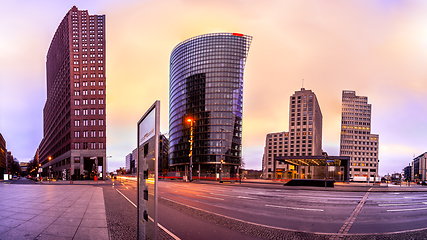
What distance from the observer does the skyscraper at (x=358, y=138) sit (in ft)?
502

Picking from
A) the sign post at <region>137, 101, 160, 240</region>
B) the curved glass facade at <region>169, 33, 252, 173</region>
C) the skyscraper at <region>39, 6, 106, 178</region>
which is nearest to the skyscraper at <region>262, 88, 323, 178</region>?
the curved glass facade at <region>169, 33, 252, 173</region>

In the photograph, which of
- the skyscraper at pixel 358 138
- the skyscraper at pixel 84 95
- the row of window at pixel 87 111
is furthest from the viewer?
the skyscraper at pixel 358 138

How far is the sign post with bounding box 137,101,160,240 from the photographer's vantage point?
4445mm

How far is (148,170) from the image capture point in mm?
5098

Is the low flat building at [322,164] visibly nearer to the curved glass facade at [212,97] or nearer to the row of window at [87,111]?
the curved glass facade at [212,97]

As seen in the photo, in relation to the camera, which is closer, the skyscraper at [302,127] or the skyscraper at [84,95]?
the skyscraper at [84,95]

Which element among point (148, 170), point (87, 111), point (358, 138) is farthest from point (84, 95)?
point (358, 138)

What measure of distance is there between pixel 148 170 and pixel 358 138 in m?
181

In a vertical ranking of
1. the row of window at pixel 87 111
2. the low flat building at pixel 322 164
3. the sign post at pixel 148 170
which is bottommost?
the low flat building at pixel 322 164

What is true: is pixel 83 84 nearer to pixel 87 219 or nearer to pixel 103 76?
pixel 103 76

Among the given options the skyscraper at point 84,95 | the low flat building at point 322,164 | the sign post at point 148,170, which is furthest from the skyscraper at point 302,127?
the sign post at point 148,170

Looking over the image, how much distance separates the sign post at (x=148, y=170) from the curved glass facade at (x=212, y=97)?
107 metres

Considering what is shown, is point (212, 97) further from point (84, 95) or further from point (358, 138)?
point (358, 138)

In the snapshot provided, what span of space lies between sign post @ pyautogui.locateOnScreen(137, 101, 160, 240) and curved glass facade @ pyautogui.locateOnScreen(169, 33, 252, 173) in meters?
107
